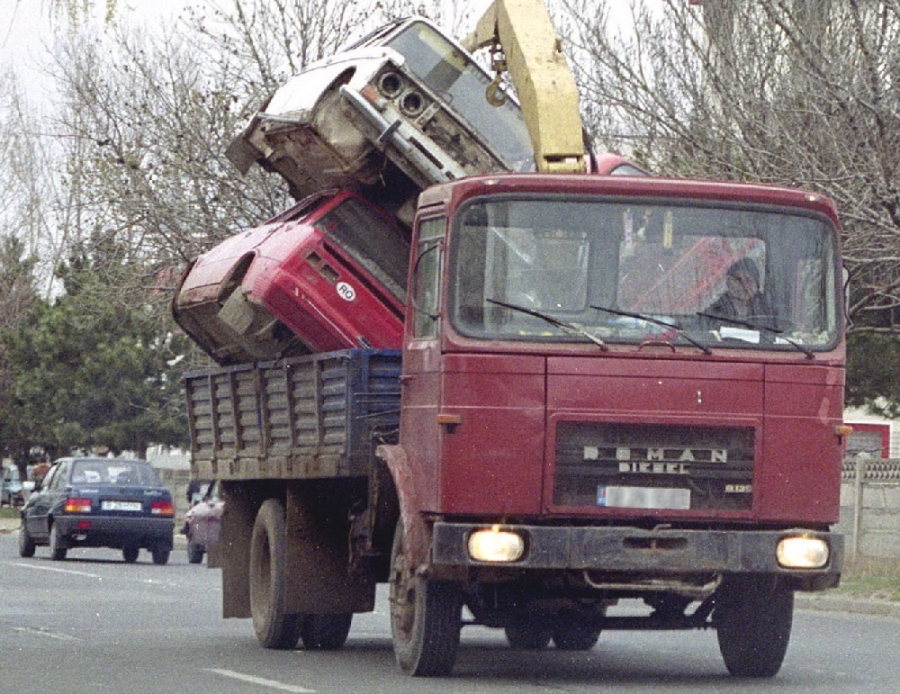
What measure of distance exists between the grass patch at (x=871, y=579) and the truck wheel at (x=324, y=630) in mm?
6038

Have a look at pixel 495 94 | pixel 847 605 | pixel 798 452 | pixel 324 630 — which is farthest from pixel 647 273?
pixel 847 605

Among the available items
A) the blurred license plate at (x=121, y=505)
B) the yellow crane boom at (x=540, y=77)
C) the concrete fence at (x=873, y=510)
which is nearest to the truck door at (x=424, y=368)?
the yellow crane boom at (x=540, y=77)

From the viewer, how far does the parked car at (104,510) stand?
2927cm

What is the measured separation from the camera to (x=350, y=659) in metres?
12.9

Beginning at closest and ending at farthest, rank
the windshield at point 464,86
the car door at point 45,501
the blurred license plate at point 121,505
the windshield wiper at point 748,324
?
the windshield wiper at point 748,324, the windshield at point 464,86, the blurred license plate at point 121,505, the car door at point 45,501

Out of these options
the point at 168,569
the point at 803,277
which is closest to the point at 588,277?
the point at 803,277

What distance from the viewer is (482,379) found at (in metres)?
10.4

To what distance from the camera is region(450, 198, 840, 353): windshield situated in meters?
→ 10.6

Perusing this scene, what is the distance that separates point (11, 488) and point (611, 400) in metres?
45.7

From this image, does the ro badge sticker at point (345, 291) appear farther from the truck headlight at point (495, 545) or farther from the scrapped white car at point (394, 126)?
the truck headlight at point (495, 545)

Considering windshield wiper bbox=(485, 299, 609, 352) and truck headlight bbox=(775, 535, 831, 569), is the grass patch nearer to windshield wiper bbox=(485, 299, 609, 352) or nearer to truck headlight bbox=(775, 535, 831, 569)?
truck headlight bbox=(775, 535, 831, 569)

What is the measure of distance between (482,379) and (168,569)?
18.1m

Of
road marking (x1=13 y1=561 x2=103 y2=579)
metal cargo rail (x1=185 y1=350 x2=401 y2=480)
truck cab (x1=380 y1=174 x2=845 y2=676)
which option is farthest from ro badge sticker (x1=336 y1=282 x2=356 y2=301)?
road marking (x1=13 y1=561 x2=103 y2=579)

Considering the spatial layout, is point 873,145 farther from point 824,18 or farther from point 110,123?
point 110,123
